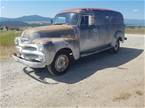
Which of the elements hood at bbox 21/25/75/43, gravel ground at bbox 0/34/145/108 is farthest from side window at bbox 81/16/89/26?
gravel ground at bbox 0/34/145/108

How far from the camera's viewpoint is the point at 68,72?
8.02m

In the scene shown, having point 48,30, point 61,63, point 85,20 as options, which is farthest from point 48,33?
point 85,20

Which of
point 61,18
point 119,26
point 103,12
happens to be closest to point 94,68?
point 61,18

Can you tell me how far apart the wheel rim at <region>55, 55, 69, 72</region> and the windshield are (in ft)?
5.35

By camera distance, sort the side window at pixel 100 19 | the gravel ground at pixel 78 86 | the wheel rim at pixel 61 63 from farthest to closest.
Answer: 1. the side window at pixel 100 19
2. the wheel rim at pixel 61 63
3. the gravel ground at pixel 78 86

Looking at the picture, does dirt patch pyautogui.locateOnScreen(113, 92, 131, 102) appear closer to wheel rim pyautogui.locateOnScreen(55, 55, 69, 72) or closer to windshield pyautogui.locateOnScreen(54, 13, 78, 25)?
wheel rim pyautogui.locateOnScreen(55, 55, 69, 72)

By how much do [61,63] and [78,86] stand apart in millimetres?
1335

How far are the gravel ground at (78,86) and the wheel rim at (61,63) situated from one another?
0.25 metres

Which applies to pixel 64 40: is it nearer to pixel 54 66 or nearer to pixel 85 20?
pixel 54 66

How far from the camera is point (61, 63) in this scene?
7.67 metres

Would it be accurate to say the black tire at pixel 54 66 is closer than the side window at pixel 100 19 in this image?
Yes

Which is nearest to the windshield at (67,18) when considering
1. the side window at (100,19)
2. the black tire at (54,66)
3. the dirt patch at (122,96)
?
the side window at (100,19)

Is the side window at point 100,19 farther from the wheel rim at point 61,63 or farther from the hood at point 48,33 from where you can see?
the wheel rim at point 61,63

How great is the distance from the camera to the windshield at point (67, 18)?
876cm
